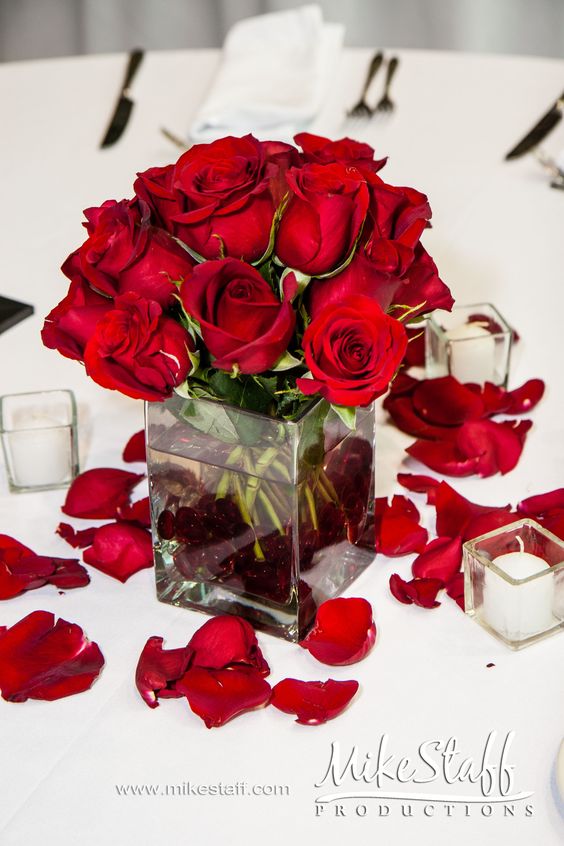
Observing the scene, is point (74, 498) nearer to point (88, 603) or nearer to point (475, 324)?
point (88, 603)

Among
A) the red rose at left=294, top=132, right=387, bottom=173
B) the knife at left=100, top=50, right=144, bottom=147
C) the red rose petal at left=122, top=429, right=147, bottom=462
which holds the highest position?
the red rose at left=294, top=132, right=387, bottom=173

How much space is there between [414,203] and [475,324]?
0.39 m

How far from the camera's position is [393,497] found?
1011 millimetres

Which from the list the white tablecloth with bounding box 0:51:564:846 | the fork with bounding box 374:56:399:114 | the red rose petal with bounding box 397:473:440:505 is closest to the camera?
the white tablecloth with bounding box 0:51:564:846

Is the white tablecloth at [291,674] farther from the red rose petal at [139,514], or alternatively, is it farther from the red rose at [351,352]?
the red rose at [351,352]

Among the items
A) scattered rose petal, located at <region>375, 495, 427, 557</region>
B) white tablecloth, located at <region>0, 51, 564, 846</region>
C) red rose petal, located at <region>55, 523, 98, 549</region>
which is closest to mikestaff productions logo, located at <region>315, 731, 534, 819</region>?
white tablecloth, located at <region>0, 51, 564, 846</region>

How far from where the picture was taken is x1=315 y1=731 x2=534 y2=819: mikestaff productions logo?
71 centimetres

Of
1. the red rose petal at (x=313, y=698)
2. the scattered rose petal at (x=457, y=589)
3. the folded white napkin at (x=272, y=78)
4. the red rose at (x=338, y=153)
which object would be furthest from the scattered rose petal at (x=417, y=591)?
the folded white napkin at (x=272, y=78)

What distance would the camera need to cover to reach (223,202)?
776mm

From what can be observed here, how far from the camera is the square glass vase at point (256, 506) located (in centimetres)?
83

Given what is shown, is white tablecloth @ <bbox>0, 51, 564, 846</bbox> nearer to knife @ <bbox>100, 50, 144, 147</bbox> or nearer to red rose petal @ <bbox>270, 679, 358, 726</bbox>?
red rose petal @ <bbox>270, 679, 358, 726</bbox>

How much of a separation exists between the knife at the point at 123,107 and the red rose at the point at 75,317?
0.98 m

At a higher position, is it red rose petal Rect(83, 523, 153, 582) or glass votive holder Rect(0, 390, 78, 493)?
glass votive holder Rect(0, 390, 78, 493)

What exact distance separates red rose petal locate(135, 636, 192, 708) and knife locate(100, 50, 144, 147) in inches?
43.5
